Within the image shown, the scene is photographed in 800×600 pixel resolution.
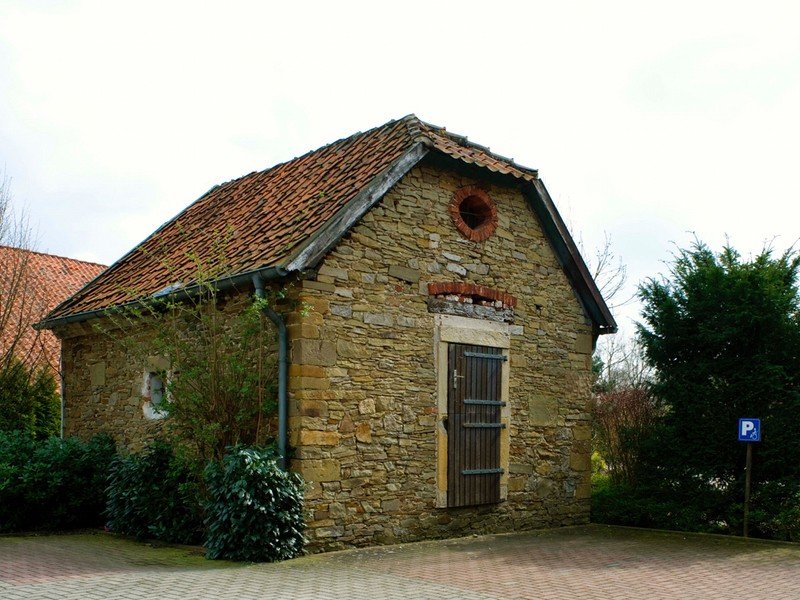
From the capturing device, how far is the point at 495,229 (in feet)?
40.0

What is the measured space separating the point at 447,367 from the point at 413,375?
23.1 inches

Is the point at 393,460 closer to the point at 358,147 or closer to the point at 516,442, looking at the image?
the point at 516,442

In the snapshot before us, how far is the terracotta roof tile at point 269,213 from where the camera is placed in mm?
10602

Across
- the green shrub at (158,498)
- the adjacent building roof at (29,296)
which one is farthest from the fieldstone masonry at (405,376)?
the adjacent building roof at (29,296)

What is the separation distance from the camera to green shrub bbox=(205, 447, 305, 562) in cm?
907

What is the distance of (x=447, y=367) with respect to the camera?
11211 millimetres

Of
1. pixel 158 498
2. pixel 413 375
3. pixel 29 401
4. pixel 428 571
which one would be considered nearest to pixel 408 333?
pixel 413 375

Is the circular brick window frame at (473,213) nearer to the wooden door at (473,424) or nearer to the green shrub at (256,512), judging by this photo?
the wooden door at (473,424)

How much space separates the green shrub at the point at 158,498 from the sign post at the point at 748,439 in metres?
7.17

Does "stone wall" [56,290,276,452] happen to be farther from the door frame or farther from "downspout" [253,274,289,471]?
the door frame

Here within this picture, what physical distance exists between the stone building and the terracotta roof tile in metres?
0.05

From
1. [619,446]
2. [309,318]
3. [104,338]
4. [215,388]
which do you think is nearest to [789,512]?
[619,446]

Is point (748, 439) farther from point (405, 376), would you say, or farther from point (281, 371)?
point (281, 371)

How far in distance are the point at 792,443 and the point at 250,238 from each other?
7830 mm
